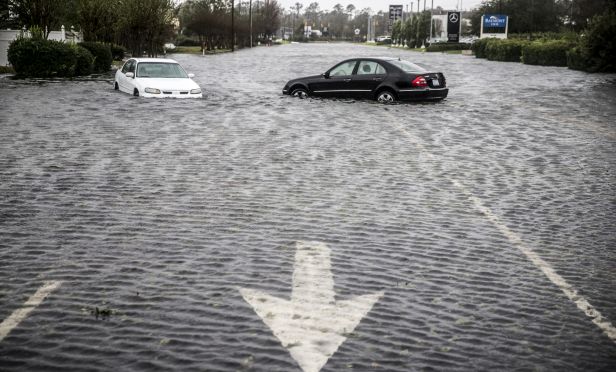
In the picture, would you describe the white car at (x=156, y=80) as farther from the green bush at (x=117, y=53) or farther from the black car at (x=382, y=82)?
the green bush at (x=117, y=53)

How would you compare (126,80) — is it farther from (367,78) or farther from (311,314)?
(311,314)

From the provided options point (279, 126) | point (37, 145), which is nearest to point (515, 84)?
point (279, 126)

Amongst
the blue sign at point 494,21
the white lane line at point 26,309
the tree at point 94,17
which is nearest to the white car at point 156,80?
the white lane line at point 26,309

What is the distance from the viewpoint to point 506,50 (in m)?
59.2

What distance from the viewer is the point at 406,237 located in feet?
24.1

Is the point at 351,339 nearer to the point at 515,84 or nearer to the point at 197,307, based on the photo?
the point at 197,307

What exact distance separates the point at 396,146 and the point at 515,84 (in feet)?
62.3

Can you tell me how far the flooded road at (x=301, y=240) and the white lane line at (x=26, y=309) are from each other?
0.04m

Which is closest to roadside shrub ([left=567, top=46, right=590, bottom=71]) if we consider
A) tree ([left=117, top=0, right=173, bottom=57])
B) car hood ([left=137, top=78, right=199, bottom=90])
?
tree ([left=117, top=0, right=173, bottom=57])

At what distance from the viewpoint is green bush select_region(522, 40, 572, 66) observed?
50378 mm

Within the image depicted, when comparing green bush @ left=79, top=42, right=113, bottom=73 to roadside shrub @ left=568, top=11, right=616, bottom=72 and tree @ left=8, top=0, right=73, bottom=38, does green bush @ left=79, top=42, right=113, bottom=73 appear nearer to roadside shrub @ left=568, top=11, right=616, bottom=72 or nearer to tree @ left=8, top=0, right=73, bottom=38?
tree @ left=8, top=0, right=73, bottom=38

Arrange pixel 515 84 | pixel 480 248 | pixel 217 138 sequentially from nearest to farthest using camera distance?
1. pixel 480 248
2. pixel 217 138
3. pixel 515 84

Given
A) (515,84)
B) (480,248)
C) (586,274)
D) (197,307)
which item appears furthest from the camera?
(515,84)

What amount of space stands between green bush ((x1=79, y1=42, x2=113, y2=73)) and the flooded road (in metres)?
22.1
